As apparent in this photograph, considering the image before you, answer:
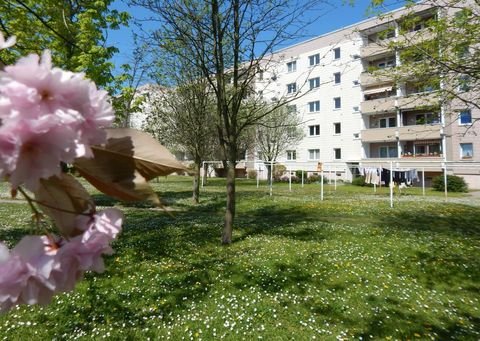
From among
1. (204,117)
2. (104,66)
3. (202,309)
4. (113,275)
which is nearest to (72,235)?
(202,309)

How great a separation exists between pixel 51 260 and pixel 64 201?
119mm

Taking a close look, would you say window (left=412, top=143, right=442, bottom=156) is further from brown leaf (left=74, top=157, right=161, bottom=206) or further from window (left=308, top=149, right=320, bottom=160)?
brown leaf (left=74, top=157, right=161, bottom=206)

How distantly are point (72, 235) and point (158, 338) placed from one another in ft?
12.7

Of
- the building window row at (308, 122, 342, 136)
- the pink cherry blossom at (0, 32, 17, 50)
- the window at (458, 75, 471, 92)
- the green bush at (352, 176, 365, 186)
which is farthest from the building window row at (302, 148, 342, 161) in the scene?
the pink cherry blossom at (0, 32, 17, 50)

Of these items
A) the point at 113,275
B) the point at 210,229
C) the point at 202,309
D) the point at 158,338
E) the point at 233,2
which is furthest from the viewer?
the point at 210,229

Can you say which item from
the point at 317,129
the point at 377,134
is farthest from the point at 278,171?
the point at 377,134

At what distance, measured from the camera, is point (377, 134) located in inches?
1447

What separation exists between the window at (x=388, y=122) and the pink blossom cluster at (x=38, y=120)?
4112 cm

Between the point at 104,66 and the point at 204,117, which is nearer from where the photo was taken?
the point at 104,66

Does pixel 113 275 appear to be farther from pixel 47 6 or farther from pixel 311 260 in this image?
pixel 47 6

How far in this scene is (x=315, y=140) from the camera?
1667 inches

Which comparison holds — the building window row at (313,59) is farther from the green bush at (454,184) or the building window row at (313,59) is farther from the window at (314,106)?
the green bush at (454,184)

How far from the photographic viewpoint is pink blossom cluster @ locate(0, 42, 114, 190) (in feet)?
1.46

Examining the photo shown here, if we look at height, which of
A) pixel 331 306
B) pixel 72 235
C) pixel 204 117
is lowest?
pixel 331 306
